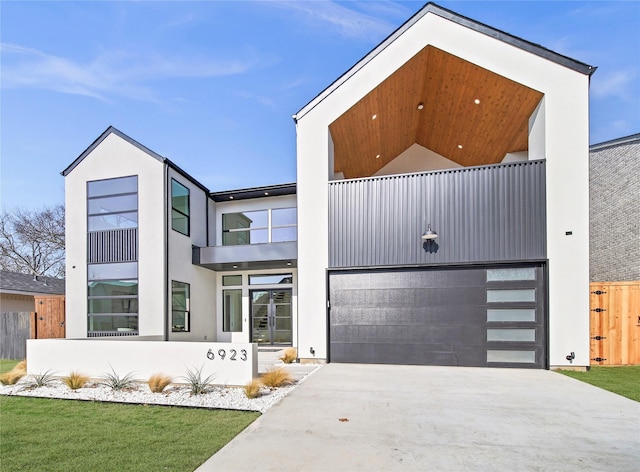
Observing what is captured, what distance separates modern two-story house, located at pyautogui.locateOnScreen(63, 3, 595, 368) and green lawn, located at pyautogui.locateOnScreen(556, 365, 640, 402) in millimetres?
426

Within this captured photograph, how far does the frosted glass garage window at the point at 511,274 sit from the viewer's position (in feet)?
25.7

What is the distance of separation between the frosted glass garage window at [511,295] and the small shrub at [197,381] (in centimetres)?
627

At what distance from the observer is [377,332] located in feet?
27.7

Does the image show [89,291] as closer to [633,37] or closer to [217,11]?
[217,11]

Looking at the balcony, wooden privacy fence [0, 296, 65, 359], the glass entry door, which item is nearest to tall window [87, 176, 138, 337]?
wooden privacy fence [0, 296, 65, 359]

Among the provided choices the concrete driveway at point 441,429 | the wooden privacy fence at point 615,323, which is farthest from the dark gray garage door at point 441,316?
the wooden privacy fence at point 615,323

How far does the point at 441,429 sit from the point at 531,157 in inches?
286

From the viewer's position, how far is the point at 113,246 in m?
11.4

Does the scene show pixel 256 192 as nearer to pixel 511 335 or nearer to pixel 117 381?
pixel 117 381

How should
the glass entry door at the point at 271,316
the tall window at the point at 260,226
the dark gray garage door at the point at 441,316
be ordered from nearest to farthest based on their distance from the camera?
the dark gray garage door at the point at 441,316 < the glass entry door at the point at 271,316 < the tall window at the point at 260,226

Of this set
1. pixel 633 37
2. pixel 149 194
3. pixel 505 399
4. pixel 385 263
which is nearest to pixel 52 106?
pixel 149 194

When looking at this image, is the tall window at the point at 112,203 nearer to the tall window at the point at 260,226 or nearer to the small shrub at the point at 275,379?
the tall window at the point at 260,226

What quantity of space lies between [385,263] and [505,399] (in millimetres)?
3919

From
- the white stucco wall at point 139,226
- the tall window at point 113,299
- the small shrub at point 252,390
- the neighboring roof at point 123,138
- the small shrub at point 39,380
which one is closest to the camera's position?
the small shrub at point 252,390
